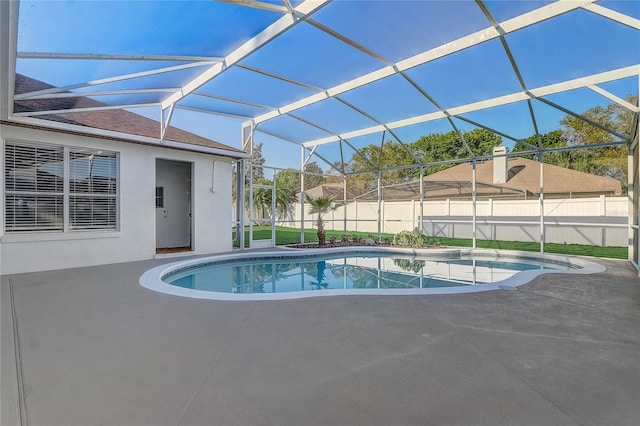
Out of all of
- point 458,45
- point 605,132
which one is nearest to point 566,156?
point 605,132

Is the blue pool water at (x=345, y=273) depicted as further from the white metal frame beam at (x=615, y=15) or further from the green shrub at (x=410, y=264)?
the white metal frame beam at (x=615, y=15)

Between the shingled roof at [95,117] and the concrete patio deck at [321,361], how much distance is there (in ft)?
13.5

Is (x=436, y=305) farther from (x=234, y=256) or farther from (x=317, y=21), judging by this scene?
(x=234, y=256)

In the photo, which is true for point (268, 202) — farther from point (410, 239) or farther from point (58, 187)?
point (58, 187)

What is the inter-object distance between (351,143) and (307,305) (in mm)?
9318

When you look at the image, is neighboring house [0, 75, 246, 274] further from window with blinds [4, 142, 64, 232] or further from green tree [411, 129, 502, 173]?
green tree [411, 129, 502, 173]

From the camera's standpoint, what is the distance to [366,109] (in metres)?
9.80

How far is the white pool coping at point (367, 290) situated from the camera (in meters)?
5.06

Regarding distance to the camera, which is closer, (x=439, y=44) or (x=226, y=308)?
(x=226, y=308)

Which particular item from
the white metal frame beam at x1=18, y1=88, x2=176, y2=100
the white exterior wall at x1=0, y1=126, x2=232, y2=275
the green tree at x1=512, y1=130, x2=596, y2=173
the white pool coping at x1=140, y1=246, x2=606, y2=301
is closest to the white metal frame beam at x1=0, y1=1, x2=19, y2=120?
the white metal frame beam at x1=18, y1=88, x2=176, y2=100

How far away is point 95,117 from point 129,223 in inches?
108

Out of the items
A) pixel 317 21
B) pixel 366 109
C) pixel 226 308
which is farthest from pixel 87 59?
pixel 366 109

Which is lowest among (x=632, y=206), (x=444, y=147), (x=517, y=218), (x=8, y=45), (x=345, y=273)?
(x=345, y=273)

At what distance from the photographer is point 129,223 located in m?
8.52
